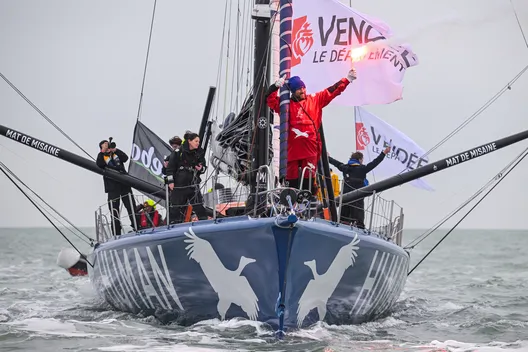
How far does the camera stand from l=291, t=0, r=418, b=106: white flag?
15.8 metres

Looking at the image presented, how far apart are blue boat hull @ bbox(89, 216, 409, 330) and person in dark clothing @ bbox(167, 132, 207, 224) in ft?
2.51

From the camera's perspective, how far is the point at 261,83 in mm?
13742

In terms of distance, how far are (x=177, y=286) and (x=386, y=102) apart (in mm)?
5719

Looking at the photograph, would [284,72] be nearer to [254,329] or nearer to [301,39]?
[254,329]

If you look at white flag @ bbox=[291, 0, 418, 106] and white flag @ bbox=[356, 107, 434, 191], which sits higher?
white flag @ bbox=[291, 0, 418, 106]

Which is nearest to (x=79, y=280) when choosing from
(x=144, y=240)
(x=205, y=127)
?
(x=205, y=127)

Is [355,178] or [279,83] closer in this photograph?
[279,83]

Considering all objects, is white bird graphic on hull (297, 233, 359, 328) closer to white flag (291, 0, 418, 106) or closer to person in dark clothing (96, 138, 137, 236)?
person in dark clothing (96, 138, 137, 236)

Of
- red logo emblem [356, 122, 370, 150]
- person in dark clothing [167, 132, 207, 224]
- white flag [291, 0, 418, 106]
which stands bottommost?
person in dark clothing [167, 132, 207, 224]

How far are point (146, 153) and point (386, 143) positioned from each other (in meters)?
4.81

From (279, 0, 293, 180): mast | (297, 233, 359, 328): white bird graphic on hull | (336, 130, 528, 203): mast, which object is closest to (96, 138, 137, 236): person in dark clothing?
(279, 0, 293, 180): mast

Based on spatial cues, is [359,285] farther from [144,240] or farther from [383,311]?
[144,240]

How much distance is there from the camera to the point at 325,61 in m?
16.0

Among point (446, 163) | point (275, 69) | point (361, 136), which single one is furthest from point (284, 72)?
point (361, 136)
